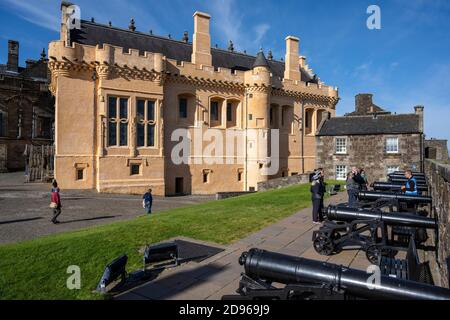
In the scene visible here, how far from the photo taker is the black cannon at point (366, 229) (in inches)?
236

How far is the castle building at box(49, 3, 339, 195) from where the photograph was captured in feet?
72.4

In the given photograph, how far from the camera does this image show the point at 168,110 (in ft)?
86.3

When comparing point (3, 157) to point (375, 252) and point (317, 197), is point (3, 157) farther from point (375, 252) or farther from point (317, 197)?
point (375, 252)

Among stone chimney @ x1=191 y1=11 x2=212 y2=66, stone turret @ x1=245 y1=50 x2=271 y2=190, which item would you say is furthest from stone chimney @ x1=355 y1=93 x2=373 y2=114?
stone chimney @ x1=191 y1=11 x2=212 y2=66

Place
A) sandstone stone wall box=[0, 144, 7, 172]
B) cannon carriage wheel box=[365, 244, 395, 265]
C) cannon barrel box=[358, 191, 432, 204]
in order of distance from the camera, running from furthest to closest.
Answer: sandstone stone wall box=[0, 144, 7, 172] < cannon barrel box=[358, 191, 432, 204] < cannon carriage wheel box=[365, 244, 395, 265]

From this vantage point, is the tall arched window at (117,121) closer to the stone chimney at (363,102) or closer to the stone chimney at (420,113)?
the stone chimney at (420,113)

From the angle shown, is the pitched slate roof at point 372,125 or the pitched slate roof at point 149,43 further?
the pitched slate roof at point 372,125

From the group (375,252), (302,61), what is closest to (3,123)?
(302,61)

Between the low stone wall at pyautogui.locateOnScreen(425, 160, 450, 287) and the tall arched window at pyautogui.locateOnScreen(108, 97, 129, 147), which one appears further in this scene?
the tall arched window at pyautogui.locateOnScreen(108, 97, 129, 147)

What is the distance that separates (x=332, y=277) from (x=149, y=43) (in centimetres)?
2870

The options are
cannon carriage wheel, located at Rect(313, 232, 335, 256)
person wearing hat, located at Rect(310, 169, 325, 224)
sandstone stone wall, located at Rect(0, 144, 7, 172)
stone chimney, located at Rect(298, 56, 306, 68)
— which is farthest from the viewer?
stone chimney, located at Rect(298, 56, 306, 68)

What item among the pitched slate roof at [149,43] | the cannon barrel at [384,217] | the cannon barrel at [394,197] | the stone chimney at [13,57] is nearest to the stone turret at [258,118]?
the pitched slate roof at [149,43]

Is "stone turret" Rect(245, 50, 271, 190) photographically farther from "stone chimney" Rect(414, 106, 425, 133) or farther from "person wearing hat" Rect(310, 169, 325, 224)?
"person wearing hat" Rect(310, 169, 325, 224)
